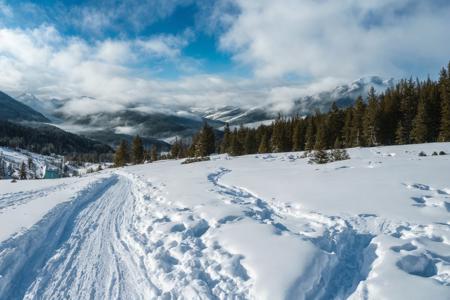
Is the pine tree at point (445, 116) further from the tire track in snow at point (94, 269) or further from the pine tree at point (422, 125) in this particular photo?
the tire track in snow at point (94, 269)

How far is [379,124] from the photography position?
53500 millimetres

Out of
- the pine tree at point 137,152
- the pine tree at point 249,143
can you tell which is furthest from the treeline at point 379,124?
the pine tree at point 137,152

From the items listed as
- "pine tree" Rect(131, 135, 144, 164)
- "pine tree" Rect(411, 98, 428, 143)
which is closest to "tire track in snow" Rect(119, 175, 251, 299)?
"pine tree" Rect(411, 98, 428, 143)

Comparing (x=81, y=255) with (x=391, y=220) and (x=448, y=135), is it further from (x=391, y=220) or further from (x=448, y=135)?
(x=448, y=135)

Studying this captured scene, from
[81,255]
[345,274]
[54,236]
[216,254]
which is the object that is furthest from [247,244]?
[54,236]

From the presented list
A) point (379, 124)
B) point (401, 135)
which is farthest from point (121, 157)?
point (401, 135)

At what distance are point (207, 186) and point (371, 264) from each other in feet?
41.0

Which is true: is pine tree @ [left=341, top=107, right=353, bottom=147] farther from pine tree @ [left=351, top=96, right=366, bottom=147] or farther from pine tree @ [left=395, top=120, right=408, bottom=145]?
pine tree @ [left=395, top=120, right=408, bottom=145]

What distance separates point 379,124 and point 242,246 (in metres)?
52.2

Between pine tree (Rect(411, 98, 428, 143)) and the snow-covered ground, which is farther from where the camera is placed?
pine tree (Rect(411, 98, 428, 143))

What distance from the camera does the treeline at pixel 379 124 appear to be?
4781 cm

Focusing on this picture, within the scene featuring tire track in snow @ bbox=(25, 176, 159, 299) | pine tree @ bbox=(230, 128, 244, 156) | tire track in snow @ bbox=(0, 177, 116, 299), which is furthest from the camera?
pine tree @ bbox=(230, 128, 244, 156)

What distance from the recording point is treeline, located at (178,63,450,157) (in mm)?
47812

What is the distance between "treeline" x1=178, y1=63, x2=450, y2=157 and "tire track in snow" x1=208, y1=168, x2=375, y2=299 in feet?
108
